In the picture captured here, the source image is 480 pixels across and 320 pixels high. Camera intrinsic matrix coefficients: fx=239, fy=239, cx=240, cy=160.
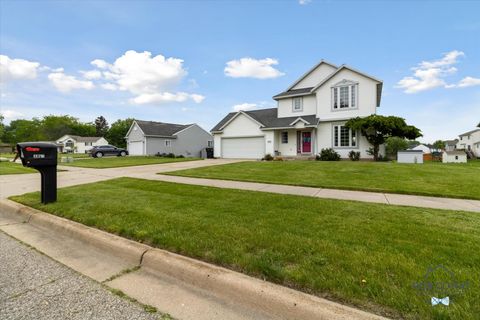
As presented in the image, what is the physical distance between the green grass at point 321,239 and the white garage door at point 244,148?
1618cm

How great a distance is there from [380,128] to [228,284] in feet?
56.5

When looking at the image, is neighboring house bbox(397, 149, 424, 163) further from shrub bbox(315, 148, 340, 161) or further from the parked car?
the parked car

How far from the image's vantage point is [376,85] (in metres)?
17.7

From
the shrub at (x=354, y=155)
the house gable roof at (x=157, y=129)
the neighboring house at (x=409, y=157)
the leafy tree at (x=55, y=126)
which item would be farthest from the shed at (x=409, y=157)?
the leafy tree at (x=55, y=126)

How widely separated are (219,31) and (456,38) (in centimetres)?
1417

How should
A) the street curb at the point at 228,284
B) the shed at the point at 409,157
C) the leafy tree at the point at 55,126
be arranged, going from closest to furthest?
the street curb at the point at 228,284 → the shed at the point at 409,157 → the leafy tree at the point at 55,126

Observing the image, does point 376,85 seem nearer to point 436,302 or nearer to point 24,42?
point 436,302

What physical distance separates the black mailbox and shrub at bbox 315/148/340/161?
1623 cm

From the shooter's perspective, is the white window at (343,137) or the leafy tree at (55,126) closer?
the white window at (343,137)

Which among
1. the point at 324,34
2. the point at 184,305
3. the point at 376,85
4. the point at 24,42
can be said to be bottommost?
the point at 184,305

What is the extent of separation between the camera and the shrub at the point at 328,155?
17639 mm

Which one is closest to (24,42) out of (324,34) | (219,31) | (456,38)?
(219,31)

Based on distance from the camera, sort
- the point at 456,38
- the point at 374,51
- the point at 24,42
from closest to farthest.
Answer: the point at 24,42 → the point at 456,38 → the point at 374,51

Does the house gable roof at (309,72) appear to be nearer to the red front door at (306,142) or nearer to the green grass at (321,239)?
the red front door at (306,142)
